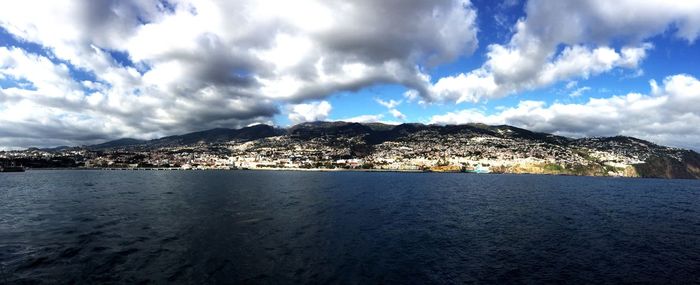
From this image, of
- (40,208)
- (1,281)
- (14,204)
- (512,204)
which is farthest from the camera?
(512,204)

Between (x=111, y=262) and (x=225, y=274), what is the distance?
31.4ft

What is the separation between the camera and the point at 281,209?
59.5m

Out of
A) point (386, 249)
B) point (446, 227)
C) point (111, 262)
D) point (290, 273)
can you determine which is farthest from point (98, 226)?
point (446, 227)

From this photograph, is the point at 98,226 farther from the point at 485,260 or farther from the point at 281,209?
the point at 485,260

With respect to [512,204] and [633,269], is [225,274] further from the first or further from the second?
[512,204]

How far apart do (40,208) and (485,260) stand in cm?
6503

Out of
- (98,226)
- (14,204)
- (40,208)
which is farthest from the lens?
(14,204)

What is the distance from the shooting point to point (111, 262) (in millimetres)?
28297

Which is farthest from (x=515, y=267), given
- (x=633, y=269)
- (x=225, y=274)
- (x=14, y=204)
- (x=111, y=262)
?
(x=14, y=204)

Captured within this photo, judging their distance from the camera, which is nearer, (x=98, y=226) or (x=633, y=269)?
(x=633, y=269)

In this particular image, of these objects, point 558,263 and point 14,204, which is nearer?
point 558,263

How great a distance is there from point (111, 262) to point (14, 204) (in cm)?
5286

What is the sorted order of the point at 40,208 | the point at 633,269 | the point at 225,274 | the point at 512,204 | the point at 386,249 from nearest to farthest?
1. the point at 225,274
2. the point at 633,269
3. the point at 386,249
4. the point at 40,208
5. the point at 512,204

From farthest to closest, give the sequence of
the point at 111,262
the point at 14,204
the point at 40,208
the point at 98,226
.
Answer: the point at 14,204, the point at 40,208, the point at 98,226, the point at 111,262
